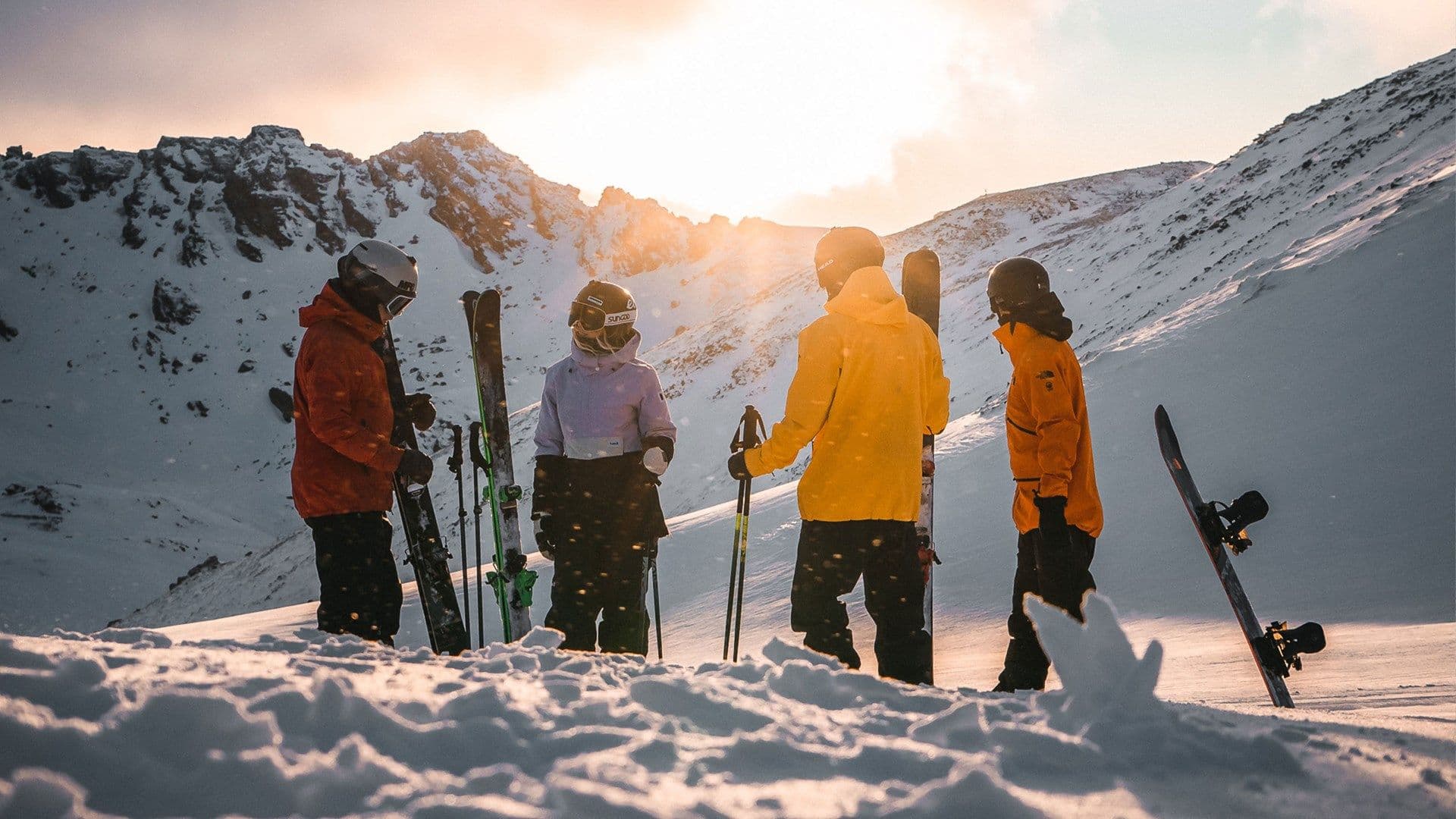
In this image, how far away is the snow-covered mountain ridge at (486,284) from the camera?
14.9 m

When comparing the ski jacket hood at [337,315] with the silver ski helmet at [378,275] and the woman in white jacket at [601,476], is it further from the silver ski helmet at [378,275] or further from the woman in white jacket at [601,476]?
the woman in white jacket at [601,476]

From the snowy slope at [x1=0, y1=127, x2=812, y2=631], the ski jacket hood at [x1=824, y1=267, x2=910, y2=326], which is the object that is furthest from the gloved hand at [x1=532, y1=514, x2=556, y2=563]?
the snowy slope at [x1=0, y1=127, x2=812, y2=631]

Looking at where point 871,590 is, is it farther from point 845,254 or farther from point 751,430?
point 845,254

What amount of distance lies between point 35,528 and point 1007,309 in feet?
169

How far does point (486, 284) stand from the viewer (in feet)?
280

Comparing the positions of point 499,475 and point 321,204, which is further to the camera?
point 321,204

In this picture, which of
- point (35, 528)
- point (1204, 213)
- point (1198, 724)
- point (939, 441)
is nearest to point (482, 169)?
point (35, 528)

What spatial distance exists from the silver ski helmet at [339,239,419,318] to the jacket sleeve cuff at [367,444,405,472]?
0.83 metres

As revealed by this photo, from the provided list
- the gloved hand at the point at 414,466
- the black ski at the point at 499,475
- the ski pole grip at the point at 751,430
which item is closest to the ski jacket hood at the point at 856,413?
the ski pole grip at the point at 751,430

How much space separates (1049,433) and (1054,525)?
0.45m

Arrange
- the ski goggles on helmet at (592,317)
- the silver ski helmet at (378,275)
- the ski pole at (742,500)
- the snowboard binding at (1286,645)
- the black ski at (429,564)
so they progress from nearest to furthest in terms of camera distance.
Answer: the snowboard binding at (1286,645), the silver ski helmet at (378,275), the ski goggles on helmet at (592,317), the ski pole at (742,500), the black ski at (429,564)

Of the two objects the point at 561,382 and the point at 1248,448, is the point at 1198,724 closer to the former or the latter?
the point at 561,382

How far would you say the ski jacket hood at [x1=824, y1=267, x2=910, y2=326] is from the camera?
3459 millimetres

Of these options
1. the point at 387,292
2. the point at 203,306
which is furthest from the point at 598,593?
the point at 203,306
